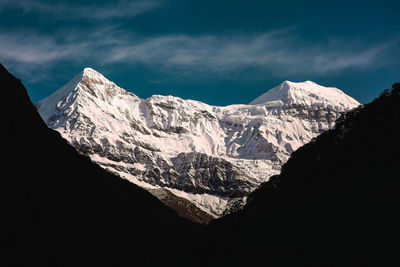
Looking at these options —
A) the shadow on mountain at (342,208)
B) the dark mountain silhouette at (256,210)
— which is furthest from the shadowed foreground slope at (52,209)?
the shadow on mountain at (342,208)

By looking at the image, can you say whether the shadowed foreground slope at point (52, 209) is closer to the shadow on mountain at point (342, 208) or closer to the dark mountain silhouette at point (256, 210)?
the dark mountain silhouette at point (256, 210)

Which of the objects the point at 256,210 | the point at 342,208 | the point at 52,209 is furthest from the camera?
the point at 256,210

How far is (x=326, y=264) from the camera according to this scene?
83.2 m

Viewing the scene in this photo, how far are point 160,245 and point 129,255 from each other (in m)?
40.9

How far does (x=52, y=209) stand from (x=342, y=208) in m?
69.1

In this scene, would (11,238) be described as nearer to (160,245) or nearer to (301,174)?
(160,245)

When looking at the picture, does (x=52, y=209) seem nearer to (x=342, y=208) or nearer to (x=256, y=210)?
(x=342, y=208)

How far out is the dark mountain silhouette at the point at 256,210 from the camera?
87.9 meters

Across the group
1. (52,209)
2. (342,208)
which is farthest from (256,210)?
(52,209)

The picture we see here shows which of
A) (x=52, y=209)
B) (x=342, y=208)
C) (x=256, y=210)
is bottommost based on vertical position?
(x=52, y=209)

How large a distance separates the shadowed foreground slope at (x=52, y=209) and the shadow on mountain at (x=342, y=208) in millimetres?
33367

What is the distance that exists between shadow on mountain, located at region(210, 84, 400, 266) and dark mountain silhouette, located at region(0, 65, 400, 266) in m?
0.32

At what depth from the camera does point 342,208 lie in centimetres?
10438

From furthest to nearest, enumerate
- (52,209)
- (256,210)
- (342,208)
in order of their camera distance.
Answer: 1. (256,210)
2. (52,209)
3. (342,208)
